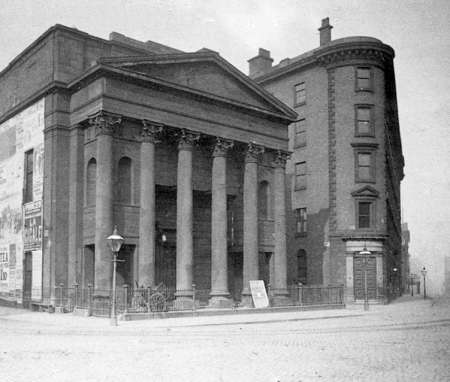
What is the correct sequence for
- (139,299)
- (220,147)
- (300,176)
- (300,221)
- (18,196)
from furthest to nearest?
1. (300,176)
2. (300,221)
3. (18,196)
4. (220,147)
5. (139,299)

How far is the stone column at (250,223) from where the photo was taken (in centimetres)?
3500

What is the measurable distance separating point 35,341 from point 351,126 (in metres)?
33.2

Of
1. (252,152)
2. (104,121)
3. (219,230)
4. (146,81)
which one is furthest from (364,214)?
(104,121)

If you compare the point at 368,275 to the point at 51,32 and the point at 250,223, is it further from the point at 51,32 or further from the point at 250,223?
the point at 51,32

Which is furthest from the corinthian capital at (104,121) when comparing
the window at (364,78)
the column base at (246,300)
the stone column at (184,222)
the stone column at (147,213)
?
the window at (364,78)

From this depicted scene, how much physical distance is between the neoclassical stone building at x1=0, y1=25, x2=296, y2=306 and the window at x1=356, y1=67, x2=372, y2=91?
946 cm

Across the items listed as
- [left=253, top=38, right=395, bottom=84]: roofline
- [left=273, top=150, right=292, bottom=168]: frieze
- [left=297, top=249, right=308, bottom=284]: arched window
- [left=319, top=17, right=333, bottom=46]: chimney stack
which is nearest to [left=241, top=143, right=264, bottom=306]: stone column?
[left=273, top=150, right=292, bottom=168]: frieze

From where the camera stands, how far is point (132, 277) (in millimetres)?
31000

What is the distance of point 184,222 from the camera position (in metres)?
31.9

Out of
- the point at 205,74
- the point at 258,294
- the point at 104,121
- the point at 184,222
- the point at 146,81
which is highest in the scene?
the point at 205,74

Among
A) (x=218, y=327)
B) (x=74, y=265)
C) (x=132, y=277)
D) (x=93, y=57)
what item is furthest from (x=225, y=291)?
(x=93, y=57)

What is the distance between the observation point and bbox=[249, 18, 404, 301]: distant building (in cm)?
4388

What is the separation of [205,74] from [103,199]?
34.8ft

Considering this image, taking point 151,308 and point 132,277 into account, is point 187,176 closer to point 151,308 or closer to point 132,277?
point 132,277
